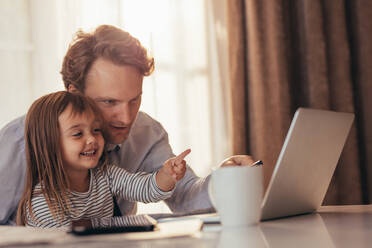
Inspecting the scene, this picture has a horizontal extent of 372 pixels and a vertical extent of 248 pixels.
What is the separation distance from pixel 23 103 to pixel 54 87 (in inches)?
6.1

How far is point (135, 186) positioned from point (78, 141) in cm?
20

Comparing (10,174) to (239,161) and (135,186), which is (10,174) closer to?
(135,186)

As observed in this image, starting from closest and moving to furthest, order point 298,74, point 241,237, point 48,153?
point 241,237 → point 48,153 → point 298,74

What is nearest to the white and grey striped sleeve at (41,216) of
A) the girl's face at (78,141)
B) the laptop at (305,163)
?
the girl's face at (78,141)

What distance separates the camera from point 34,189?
1263 mm

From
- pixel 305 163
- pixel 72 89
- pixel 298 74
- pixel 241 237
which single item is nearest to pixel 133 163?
pixel 72 89

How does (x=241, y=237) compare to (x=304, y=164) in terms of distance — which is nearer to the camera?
(x=241, y=237)

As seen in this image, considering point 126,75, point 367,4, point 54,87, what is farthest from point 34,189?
point 367,4

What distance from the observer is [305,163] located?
0.91m

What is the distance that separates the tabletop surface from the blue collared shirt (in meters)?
0.46

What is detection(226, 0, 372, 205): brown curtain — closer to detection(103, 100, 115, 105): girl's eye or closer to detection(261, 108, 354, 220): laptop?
detection(103, 100, 115, 105): girl's eye

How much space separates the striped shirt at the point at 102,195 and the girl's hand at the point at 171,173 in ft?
0.07

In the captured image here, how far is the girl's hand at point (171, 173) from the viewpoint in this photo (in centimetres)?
123

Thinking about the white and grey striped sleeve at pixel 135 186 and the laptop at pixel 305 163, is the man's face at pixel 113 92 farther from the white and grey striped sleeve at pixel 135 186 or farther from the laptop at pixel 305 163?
the laptop at pixel 305 163
